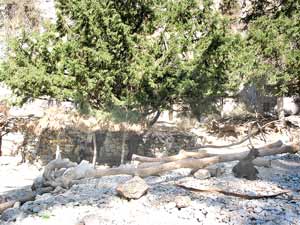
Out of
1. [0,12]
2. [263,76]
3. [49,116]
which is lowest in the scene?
[49,116]

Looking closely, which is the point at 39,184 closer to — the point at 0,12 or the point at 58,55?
the point at 58,55

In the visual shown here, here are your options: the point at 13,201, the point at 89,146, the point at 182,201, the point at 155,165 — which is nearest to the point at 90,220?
the point at 182,201

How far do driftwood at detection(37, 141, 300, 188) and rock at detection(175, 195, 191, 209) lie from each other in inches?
72.3

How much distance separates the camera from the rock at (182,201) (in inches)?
214

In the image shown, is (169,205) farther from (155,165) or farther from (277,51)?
(277,51)

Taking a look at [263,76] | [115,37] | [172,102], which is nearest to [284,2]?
[263,76]

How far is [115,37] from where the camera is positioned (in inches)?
516

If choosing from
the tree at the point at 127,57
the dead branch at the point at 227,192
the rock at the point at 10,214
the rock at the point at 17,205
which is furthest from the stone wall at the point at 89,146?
the dead branch at the point at 227,192

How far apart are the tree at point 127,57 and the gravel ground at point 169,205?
6.20 meters

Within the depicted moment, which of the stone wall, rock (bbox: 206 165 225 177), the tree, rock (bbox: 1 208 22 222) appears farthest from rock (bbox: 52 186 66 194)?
→ the stone wall

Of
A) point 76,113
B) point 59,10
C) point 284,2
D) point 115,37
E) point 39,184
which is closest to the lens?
point 39,184

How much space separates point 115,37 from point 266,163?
25.3ft

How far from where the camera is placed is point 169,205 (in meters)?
5.56

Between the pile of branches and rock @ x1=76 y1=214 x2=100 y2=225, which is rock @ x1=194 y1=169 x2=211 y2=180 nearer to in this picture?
the pile of branches
